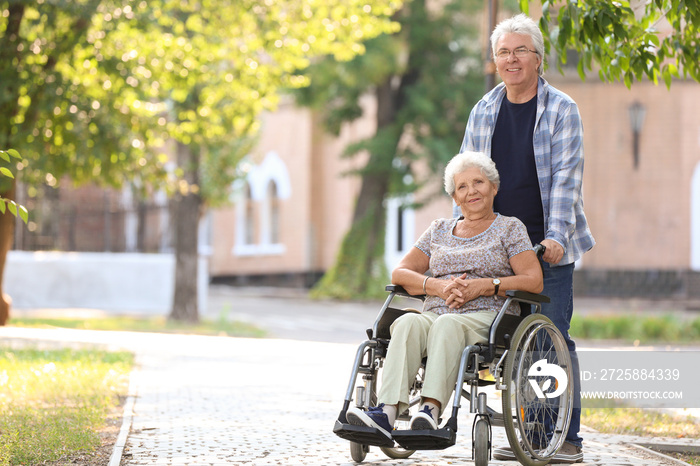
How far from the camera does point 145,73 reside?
47.2 feet

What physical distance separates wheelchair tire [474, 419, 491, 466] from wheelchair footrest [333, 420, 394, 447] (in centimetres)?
37

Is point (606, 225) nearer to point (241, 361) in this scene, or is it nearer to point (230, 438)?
point (241, 361)

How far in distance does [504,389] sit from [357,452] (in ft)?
2.79

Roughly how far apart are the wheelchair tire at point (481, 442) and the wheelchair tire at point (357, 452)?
2.17ft

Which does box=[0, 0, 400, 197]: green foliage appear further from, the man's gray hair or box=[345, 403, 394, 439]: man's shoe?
box=[345, 403, 394, 439]: man's shoe

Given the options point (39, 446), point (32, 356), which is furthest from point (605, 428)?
point (32, 356)

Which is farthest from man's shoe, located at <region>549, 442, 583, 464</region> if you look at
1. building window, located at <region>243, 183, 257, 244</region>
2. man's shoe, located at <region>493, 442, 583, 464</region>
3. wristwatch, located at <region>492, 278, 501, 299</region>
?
building window, located at <region>243, 183, 257, 244</region>

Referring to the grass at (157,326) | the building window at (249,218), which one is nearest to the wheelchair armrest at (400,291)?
the grass at (157,326)

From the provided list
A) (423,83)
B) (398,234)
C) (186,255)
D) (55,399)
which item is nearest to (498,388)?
(55,399)

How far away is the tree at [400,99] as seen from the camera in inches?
952

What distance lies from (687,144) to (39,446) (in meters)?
23.5

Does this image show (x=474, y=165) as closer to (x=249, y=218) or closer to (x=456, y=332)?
(x=456, y=332)

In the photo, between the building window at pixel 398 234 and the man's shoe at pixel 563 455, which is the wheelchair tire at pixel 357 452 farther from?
the building window at pixel 398 234

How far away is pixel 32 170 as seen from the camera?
13641 millimetres
